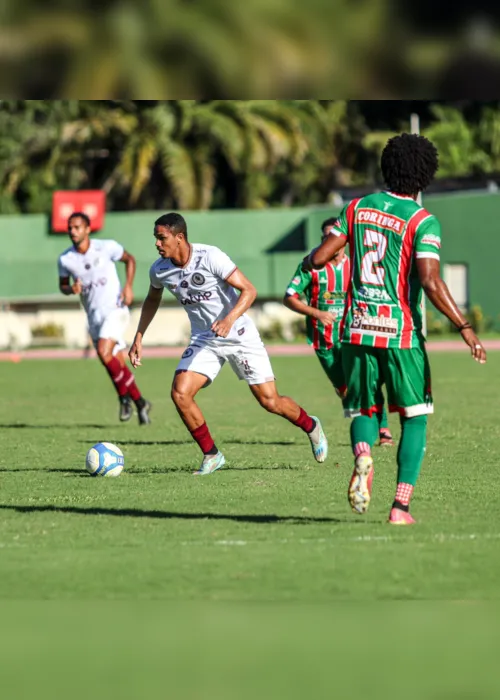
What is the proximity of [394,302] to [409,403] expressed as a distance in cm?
58

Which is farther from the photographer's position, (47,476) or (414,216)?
(47,476)

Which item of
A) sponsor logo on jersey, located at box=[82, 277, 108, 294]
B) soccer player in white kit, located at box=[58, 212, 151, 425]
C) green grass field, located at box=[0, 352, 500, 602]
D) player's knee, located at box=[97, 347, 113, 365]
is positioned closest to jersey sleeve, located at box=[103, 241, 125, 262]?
soccer player in white kit, located at box=[58, 212, 151, 425]

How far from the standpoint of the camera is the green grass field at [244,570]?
3.97 metres

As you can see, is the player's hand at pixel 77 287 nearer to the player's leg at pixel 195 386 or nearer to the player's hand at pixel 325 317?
the player's hand at pixel 325 317

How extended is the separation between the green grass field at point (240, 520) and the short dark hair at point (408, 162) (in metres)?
1.96

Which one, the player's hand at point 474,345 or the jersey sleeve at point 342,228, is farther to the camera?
the jersey sleeve at point 342,228

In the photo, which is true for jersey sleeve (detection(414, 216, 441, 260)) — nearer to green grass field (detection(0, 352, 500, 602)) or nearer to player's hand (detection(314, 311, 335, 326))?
green grass field (detection(0, 352, 500, 602))

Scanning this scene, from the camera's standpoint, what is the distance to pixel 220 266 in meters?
10.6

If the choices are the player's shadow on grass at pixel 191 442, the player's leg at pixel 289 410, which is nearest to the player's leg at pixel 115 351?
the player's shadow on grass at pixel 191 442

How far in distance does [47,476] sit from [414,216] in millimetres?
4758

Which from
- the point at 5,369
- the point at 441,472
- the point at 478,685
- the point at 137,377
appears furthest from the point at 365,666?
the point at 5,369

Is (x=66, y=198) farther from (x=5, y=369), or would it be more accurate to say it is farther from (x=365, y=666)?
(x=365, y=666)

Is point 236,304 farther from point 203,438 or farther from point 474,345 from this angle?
point 474,345

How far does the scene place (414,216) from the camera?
7719 millimetres
